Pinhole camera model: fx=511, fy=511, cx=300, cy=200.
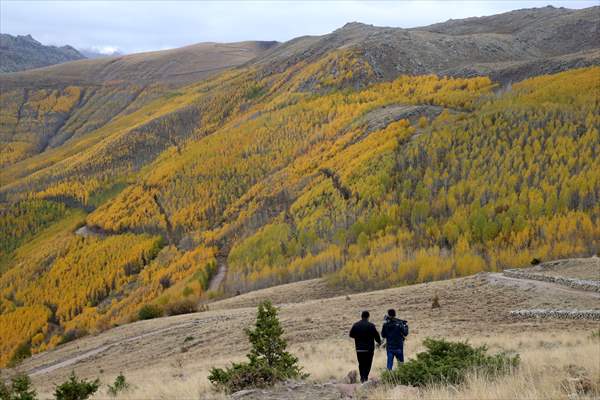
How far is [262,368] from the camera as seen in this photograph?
11102mm

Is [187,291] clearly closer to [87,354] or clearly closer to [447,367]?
[87,354]

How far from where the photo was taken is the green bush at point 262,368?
10906mm

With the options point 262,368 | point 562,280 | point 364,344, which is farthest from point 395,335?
point 562,280

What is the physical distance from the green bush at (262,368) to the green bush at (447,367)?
258cm

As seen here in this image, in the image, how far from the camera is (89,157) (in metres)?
153

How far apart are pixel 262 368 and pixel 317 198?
5272cm

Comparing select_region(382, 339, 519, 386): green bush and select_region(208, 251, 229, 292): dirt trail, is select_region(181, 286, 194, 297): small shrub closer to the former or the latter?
select_region(208, 251, 229, 292): dirt trail

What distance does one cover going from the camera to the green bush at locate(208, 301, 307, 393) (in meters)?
10.9

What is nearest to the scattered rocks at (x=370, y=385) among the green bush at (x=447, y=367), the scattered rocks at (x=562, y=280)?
the green bush at (x=447, y=367)

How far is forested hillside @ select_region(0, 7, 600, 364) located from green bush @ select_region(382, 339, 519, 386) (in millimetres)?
27522

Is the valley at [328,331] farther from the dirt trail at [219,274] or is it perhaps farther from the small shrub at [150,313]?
the dirt trail at [219,274]

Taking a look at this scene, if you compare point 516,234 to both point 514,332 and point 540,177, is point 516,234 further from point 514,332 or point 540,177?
point 514,332

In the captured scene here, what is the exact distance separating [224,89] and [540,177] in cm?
13936

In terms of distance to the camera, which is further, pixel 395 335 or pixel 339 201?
pixel 339 201
